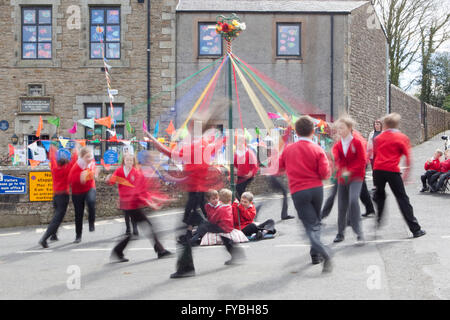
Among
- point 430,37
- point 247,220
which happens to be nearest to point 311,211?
point 247,220

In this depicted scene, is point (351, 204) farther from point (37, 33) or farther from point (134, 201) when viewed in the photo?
point (37, 33)

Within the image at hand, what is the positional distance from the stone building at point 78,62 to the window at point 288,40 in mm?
3847

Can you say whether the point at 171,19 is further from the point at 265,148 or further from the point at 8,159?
the point at 8,159

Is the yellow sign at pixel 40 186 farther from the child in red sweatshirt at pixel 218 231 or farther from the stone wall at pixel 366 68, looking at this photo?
the stone wall at pixel 366 68

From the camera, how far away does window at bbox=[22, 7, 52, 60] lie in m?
18.1

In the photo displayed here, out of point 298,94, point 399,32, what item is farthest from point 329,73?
point 399,32

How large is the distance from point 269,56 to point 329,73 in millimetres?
2284

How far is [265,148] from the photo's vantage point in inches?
607

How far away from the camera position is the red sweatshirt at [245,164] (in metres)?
8.78

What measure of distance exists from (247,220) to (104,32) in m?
12.5

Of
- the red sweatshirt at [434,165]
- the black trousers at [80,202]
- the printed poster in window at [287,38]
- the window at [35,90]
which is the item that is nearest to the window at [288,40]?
the printed poster in window at [287,38]

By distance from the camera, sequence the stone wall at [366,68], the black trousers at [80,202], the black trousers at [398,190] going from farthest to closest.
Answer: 1. the stone wall at [366,68]
2. the black trousers at [80,202]
3. the black trousers at [398,190]

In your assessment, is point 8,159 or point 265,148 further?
point 8,159

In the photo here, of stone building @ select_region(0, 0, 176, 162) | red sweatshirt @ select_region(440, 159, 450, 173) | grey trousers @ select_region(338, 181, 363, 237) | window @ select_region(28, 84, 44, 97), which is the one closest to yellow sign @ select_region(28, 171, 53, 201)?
stone building @ select_region(0, 0, 176, 162)
